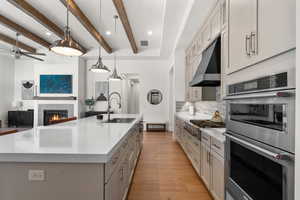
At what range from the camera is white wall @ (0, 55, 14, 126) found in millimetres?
6988

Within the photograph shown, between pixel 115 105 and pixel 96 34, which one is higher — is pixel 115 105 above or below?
below

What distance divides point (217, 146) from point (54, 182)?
5.01 ft

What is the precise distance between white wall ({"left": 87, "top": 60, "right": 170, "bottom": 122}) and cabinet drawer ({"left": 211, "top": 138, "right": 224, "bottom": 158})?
5.48m

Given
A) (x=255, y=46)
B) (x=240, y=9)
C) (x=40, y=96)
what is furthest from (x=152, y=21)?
(x=40, y=96)

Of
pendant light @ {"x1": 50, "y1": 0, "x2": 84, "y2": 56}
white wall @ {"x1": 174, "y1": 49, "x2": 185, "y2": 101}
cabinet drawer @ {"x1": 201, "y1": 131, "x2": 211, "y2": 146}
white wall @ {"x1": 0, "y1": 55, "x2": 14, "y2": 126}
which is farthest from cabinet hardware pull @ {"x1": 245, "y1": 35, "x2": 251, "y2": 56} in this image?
white wall @ {"x1": 0, "y1": 55, "x2": 14, "y2": 126}

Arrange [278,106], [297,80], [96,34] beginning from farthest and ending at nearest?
[96,34] → [278,106] → [297,80]

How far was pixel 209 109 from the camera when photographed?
161 inches

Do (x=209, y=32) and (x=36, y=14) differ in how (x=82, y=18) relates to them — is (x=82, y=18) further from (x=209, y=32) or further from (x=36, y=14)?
(x=209, y=32)

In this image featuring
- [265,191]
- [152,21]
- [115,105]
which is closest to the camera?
[265,191]

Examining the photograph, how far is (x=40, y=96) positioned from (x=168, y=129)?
5410 mm

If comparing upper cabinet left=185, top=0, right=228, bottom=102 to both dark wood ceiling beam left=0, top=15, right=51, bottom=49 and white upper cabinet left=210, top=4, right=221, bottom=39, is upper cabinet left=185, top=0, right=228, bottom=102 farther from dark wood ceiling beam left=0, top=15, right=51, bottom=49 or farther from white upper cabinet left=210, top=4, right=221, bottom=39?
dark wood ceiling beam left=0, top=15, right=51, bottom=49

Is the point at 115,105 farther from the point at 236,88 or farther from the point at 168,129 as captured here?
the point at 236,88

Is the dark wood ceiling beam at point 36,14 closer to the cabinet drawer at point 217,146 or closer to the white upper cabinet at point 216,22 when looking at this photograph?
the white upper cabinet at point 216,22

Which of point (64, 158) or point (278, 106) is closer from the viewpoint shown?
point (278, 106)
